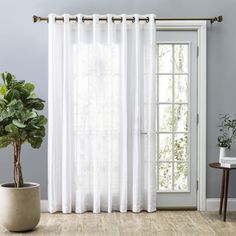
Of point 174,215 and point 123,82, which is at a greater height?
point 123,82

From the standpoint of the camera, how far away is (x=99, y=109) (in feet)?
19.0

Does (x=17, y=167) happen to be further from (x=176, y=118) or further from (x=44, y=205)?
(x=176, y=118)

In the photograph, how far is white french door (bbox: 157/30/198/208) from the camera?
6008mm

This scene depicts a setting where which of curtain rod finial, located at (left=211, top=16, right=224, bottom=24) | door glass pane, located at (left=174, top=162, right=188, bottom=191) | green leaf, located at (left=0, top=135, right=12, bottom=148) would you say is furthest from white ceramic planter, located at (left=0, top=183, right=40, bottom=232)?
curtain rod finial, located at (left=211, top=16, right=224, bottom=24)

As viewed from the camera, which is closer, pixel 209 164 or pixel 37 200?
pixel 37 200

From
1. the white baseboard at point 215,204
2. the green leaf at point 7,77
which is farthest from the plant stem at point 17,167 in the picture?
the white baseboard at point 215,204

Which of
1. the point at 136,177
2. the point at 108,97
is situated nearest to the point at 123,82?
the point at 108,97

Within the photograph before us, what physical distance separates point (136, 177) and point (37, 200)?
1.30 meters

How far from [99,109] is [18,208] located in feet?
4.98

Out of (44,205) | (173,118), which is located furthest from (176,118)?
(44,205)

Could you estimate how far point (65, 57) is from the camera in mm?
5766

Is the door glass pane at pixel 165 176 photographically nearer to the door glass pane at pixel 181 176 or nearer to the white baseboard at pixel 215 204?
the door glass pane at pixel 181 176

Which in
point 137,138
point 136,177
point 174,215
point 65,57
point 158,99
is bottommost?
point 174,215

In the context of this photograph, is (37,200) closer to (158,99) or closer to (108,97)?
(108,97)
